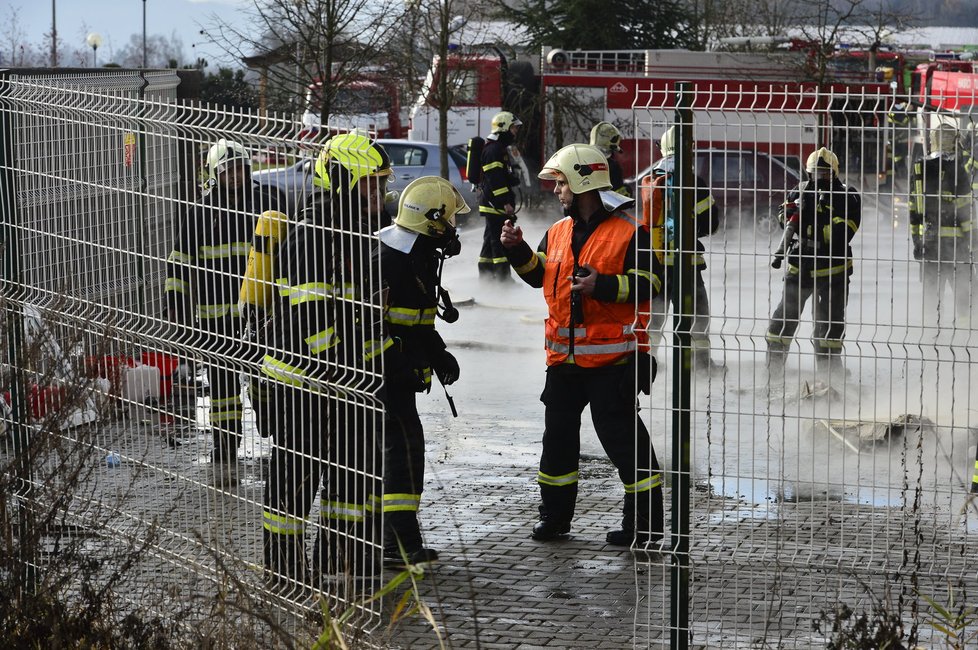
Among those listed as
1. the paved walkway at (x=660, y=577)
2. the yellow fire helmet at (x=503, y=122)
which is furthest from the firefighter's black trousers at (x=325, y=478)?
the yellow fire helmet at (x=503, y=122)

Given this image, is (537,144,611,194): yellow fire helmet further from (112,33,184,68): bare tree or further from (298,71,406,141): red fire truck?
(112,33,184,68): bare tree

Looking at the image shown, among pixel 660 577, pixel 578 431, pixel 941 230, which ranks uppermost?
pixel 941 230

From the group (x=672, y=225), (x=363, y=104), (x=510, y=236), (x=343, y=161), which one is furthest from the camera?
(x=363, y=104)

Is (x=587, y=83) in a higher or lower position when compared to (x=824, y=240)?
higher

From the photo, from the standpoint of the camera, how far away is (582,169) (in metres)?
6.33

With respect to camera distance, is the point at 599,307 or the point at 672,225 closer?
the point at 672,225

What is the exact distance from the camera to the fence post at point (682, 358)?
13.5 ft

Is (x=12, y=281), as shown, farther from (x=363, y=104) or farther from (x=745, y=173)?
(x=363, y=104)

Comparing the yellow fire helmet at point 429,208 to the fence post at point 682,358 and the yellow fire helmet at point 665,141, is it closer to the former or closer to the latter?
the yellow fire helmet at point 665,141

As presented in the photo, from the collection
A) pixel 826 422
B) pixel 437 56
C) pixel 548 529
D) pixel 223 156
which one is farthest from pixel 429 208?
pixel 437 56

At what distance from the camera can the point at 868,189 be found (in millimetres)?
4246

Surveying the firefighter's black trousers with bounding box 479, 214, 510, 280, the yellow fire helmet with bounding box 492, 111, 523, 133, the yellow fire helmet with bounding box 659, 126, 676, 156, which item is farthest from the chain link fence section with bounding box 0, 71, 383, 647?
the firefighter's black trousers with bounding box 479, 214, 510, 280

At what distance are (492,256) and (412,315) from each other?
9621mm

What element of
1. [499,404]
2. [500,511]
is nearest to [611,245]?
[500,511]
